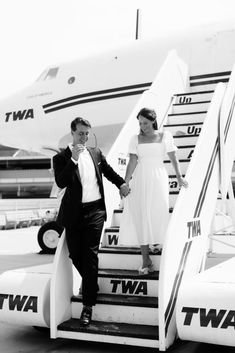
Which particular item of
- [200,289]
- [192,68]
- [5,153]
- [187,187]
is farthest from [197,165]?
[5,153]

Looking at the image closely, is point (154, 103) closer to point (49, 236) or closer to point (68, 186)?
point (68, 186)

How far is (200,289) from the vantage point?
370 cm

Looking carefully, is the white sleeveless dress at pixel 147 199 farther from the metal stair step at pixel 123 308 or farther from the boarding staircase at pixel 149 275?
the metal stair step at pixel 123 308

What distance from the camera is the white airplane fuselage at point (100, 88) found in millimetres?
8656

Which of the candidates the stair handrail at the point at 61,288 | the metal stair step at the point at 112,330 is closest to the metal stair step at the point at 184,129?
the stair handrail at the point at 61,288

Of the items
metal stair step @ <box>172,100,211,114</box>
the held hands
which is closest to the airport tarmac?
the held hands

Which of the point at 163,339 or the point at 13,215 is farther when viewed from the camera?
the point at 13,215

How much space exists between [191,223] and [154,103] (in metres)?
2.45

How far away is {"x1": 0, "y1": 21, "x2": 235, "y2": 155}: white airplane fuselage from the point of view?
866 cm

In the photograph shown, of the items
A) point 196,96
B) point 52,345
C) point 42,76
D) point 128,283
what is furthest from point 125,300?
point 42,76

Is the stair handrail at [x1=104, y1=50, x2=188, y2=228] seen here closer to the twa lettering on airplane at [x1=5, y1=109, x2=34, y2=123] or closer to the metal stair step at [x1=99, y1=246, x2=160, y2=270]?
the metal stair step at [x1=99, y1=246, x2=160, y2=270]

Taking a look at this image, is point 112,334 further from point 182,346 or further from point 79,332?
point 182,346

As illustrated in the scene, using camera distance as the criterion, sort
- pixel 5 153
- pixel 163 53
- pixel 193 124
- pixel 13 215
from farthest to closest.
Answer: pixel 5 153 → pixel 13 215 → pixel 163 53 → pixel 193 124

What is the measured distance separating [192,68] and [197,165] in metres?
4.24
